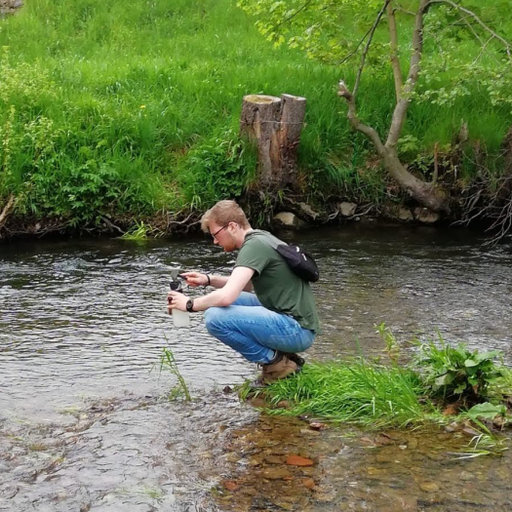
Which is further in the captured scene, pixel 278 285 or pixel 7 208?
pixel 7 208

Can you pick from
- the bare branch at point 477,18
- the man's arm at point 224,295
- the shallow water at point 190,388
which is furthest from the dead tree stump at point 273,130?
the man's arm at point 224,295

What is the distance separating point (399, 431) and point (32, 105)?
9500 mm

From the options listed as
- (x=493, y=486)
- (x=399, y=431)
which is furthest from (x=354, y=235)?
(x=493, y=486)

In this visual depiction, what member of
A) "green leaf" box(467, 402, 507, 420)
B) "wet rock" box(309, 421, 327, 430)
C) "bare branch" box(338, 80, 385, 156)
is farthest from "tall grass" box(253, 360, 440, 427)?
"bare branch" box(338, 80, 385, 156)

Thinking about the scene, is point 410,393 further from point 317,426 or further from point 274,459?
point 274,459

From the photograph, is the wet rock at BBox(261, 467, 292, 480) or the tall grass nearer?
the wet rock at BBox(261, 467, 292, 480)

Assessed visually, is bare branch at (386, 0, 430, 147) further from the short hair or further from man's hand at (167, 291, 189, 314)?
man's hand at (167, 291, 189, 314)

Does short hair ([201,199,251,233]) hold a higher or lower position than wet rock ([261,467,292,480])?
higher

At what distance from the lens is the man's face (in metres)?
5.72

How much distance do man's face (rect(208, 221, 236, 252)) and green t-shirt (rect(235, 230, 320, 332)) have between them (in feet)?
0.40

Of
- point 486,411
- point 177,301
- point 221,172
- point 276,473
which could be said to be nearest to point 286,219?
point 221,172

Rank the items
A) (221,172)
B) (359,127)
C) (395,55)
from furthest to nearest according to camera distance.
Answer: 1. (395,55)
2. (221,172)
3. (359,127)

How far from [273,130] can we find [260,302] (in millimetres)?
6403

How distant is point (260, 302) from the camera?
5.95 m
